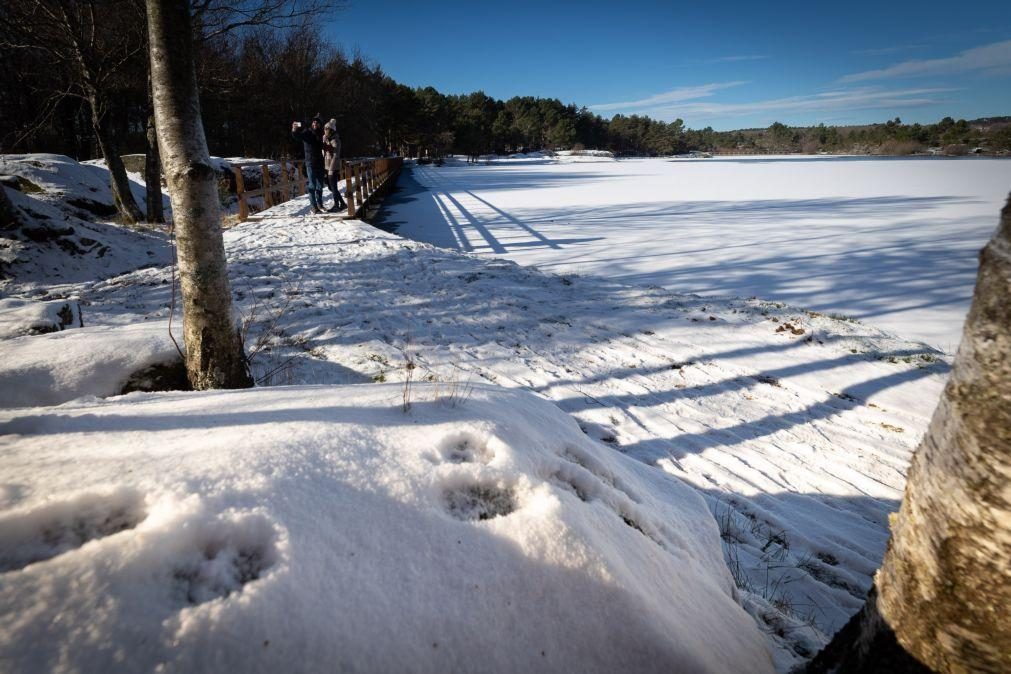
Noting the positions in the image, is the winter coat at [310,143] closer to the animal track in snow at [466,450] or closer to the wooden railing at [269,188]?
the wooden railing at [269,188]

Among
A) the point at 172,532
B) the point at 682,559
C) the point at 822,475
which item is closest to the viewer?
the point at 172,532

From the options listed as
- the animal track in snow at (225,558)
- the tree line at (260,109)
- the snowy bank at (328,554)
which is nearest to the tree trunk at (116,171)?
the tree line at (260,109)

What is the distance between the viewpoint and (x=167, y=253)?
8180mm

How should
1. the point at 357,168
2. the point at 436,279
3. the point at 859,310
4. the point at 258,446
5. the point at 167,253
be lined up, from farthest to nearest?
1. the point at 357,168
2. the point at 167,253
3. the point at 436,279
4. the point at 859,310
5. the point at 258,446

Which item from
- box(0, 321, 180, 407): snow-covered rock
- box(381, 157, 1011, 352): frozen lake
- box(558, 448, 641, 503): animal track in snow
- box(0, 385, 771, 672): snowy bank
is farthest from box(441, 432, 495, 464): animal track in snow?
box(381, 157, 1011, 352): frozen lake

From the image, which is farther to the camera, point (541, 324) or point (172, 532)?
point (541, 324)

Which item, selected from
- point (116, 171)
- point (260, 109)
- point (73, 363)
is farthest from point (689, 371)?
point (260, 109)

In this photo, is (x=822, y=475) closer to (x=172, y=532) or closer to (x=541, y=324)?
(x=541, y=324)

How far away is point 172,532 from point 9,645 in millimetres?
299

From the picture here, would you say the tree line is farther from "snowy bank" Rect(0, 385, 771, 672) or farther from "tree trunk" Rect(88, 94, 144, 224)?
"snowy bank" Rect(0, 385, 771, 672)

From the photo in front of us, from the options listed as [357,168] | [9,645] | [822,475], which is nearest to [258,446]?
[9,645]

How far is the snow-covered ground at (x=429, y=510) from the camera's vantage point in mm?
933

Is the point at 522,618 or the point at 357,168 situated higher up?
the point at 357,168

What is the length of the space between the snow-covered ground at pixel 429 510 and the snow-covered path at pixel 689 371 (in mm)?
29
